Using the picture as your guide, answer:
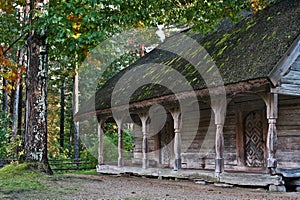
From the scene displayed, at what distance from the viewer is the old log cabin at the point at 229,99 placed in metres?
12.4

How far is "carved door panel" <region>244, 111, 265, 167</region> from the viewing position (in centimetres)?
1509

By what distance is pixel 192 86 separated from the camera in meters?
14.2

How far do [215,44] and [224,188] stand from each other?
243 inches

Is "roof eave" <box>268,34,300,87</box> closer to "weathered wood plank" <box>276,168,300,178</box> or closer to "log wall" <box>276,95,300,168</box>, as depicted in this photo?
"log wall" <box>276,95,300,168</box>

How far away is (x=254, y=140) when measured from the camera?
15.4 metres

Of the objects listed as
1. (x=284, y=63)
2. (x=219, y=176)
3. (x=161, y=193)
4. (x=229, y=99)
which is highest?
(x=284, y=63)

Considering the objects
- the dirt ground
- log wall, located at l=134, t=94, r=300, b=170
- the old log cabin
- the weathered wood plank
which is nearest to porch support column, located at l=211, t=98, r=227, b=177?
the old log cabin

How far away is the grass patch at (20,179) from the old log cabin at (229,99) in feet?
17.2

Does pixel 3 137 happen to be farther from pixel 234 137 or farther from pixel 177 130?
pixel 234 137

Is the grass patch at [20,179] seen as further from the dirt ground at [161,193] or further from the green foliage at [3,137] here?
the green foliage at [3,137]

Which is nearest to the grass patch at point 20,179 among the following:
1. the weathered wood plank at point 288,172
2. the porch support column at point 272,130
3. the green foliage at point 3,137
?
the porch support column at point 272,130

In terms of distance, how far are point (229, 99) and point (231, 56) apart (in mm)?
1551

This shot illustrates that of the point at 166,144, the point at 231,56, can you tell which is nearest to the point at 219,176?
the point at 231,56

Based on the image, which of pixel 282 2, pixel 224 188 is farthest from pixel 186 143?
pixel 282 2
